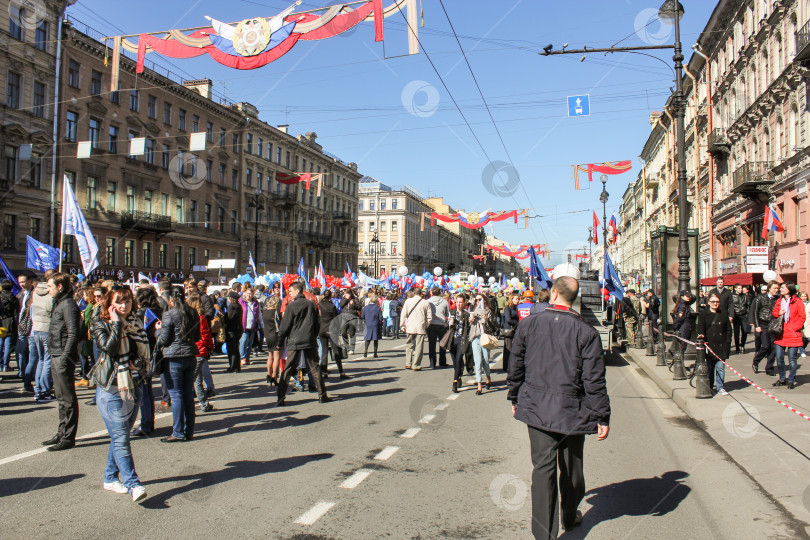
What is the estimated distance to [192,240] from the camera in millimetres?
43125

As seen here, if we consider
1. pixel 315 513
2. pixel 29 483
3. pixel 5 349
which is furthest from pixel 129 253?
pixel 315 513

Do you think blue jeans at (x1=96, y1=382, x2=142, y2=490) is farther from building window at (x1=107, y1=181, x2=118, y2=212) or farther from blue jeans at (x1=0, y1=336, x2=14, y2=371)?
building window at (x1=107, y1=181, x2=118, y2=212)

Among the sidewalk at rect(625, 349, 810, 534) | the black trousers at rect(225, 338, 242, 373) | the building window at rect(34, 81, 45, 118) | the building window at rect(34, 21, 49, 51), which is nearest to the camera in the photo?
the sidewalk at rect(625, 349, 810, 534)

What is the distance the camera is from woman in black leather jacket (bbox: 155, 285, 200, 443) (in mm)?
6723

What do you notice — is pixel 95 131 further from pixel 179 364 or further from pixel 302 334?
pixel 179 364

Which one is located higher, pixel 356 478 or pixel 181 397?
pixel 181 397

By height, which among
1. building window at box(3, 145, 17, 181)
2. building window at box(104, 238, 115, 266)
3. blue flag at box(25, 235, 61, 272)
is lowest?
blue flag at box(25, 235, 61, 272)

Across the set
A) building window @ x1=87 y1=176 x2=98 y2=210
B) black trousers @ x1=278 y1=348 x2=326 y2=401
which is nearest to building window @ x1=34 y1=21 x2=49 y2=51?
building window @ x1=87 y1=176 x2=98 y2=210

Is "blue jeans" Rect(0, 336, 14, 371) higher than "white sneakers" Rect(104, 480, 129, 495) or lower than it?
higher

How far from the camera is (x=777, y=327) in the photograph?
10.4m

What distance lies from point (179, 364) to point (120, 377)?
175 cm

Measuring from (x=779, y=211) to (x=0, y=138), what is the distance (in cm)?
3405

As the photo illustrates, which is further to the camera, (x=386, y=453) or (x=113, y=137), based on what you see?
(x=113, y=137)

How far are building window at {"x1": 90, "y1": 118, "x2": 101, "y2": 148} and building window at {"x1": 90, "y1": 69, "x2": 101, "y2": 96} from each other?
1.53 m
